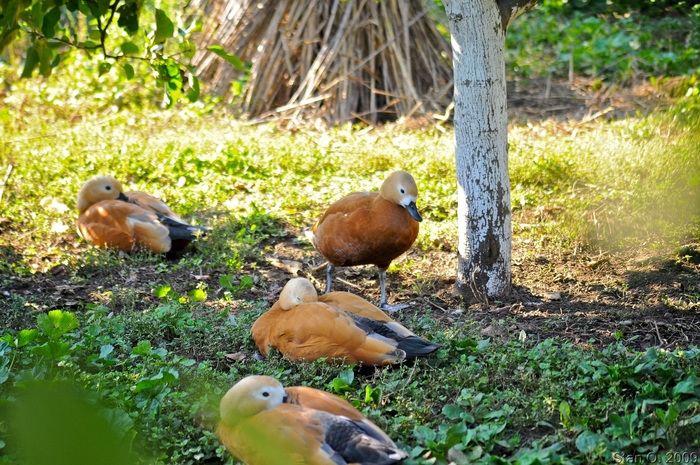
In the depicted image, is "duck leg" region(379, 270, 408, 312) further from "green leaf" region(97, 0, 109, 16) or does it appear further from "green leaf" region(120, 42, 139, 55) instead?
"green leaf" region(97, 0, 109, 16)

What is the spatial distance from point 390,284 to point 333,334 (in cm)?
166

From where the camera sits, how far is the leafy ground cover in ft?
9.65

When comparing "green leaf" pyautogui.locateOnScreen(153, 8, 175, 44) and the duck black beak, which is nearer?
"green leaf" pyautogui.locateOnScreen(153, 8, 175, 44)

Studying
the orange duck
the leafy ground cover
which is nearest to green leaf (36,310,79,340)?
the leafy ground cover

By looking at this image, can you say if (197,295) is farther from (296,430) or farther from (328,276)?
(296,430)

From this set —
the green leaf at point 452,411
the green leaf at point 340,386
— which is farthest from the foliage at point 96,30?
the green leaf at point 452,411

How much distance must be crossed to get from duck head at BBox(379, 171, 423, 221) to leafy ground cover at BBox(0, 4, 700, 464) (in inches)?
25.0

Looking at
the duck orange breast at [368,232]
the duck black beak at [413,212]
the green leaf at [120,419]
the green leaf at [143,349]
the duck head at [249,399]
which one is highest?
the duck black beak at [413,212]

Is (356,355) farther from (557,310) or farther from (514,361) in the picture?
(557,310)

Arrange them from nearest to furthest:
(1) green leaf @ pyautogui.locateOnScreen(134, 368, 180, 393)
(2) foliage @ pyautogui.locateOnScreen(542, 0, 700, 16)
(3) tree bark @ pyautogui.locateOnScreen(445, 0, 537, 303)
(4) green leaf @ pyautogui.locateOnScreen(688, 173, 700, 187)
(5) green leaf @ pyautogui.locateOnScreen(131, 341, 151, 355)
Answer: (1) green leaf @ pyautogui.locateOnScreen(134, 368, 180, 393) < (5) green leaf @ pyautogui.locateOnScreen(131, 341, 151, 355) < (3) tree bark @ pyautogui.locateOnScreen(445, 0, 537, 303) < (4) green leaf @ pyautogui.locateOnScreen(688, 173, 700, 187) < (2) foliage @ pyautogui.locateOnScreen(542, 0, 700, 16)

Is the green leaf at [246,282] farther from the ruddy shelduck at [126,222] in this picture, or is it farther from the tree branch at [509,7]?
the tree branch at [509,7]

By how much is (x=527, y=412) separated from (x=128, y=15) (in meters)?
2.99

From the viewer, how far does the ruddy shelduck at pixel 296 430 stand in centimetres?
259

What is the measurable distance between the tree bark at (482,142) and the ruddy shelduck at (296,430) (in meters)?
2.03
